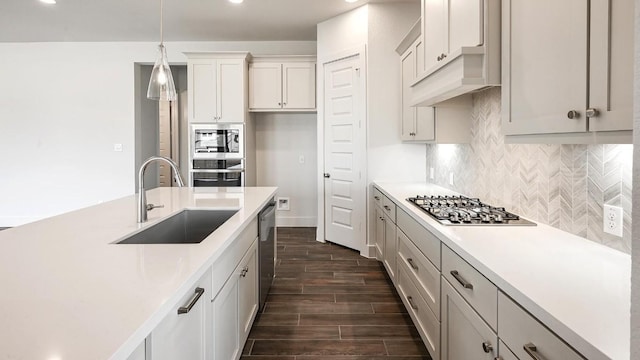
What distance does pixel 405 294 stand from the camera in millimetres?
2627

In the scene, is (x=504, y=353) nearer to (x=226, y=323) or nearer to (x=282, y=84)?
(x=226, y=323)

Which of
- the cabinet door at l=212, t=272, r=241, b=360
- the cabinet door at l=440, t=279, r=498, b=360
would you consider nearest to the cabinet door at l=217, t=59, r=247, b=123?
the cabinet door at l=212, t=272, r=241, b=360

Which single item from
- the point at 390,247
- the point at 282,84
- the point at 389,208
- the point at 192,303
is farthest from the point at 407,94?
the point at 192,303

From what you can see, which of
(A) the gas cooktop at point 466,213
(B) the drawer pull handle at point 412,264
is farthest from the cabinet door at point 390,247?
(A) the gas cooktop at point 466,213

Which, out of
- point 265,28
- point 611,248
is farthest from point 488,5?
point 265,28

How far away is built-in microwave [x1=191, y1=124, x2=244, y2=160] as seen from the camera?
5223 mm

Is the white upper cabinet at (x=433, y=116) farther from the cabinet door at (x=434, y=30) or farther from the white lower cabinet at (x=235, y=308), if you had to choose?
the white lower cabinet at (x=235, y=308)

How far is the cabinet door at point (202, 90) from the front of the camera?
17.0 ft

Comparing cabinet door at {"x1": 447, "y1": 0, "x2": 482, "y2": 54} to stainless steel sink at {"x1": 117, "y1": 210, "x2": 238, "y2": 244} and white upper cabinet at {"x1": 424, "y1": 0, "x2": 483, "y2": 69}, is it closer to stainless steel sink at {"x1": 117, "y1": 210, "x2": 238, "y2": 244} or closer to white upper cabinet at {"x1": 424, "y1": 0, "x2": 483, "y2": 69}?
white upper cabinet at {"x1": 424, "y1": 0, "x2": 483, "y2": 69}

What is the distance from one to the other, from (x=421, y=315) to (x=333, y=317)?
764mm

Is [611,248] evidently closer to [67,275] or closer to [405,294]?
[405,294]

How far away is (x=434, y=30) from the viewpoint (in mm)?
2402

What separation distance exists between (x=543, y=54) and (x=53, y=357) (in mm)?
1641

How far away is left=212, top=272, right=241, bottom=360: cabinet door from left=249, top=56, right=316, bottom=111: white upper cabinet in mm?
3879
